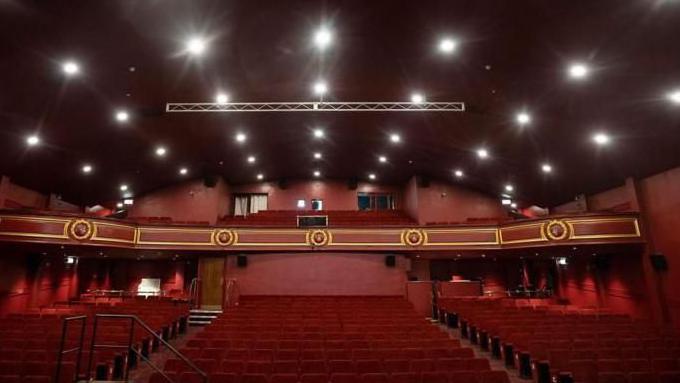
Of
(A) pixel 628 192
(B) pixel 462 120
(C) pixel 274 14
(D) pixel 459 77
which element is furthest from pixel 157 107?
(A) pixel 628 192

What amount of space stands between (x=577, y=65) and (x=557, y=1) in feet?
5.90

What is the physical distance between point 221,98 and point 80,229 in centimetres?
556

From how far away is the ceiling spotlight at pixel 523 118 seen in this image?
921cm

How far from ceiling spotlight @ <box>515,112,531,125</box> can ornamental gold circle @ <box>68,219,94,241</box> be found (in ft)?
40.0

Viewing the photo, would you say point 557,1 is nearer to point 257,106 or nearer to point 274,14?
point 274,14

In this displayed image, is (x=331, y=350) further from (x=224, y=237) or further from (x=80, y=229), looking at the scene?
(x=80, y=229)

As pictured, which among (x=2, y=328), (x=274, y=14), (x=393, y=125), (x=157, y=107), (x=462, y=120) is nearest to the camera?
(x=274, y=14)

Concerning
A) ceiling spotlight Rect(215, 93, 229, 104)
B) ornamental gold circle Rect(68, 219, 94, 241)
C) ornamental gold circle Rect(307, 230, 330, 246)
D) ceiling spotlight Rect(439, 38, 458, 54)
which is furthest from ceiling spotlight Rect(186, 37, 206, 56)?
ornamental gold circle Rect(307, 230, 330, 246)

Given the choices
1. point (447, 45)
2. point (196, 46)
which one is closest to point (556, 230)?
point (447, 45)

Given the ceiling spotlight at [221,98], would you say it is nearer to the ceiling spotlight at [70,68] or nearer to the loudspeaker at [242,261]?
the ceiling spotlight at [70,68]

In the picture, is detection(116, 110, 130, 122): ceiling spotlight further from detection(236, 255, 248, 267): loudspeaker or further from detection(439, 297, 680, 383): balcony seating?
detection(439, 297, 680, 383): balcony seating

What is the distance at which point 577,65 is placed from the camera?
684 cm

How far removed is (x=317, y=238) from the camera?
1331cm

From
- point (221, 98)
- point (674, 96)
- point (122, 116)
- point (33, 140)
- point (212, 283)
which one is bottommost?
point (212, 283)
